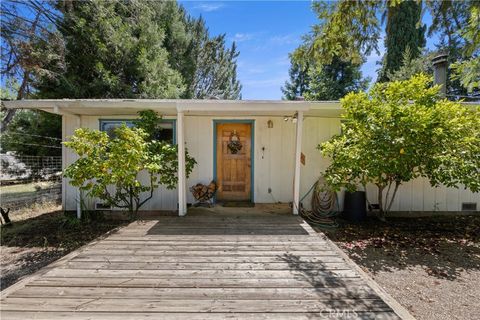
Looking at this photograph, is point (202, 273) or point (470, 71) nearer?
point (202, 273)

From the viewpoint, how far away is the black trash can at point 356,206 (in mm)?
5098

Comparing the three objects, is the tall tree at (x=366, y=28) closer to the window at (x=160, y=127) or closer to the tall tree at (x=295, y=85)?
the window at (x=160, y=127)

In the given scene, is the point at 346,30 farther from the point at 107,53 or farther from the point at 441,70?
the point at 107,53

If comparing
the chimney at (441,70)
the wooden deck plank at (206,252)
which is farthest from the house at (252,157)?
the chimney at (441,70)

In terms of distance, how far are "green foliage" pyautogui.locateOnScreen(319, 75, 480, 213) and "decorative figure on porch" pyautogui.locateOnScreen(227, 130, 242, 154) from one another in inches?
89.3

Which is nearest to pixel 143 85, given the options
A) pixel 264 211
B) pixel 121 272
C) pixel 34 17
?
pixel 34 17

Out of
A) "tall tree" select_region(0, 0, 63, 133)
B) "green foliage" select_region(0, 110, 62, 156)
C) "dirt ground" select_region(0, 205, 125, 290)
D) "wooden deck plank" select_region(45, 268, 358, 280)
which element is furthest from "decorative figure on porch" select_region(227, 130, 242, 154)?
"green foliage" select_region(0, 110, 62, 156)

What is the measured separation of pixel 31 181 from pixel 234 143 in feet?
21.4

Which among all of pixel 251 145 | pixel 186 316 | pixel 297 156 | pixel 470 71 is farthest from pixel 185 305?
pixel 470 71

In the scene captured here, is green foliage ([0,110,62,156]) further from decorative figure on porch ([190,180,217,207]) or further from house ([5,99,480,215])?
decorative figure on porch ([190,180,217,207])

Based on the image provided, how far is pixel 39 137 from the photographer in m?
8.34

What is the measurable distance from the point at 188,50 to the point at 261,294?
1325cm

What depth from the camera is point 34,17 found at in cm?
680

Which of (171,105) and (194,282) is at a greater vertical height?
(171,105)
